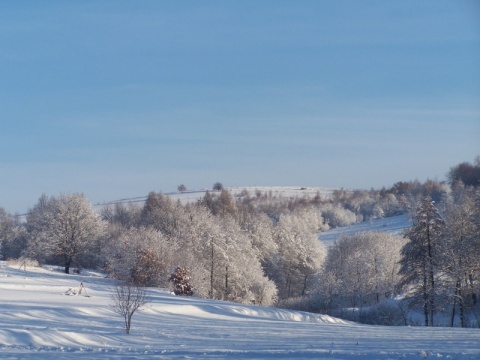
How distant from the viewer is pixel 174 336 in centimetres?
2072

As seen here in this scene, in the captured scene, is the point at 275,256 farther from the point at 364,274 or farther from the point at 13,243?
the point at 13,243

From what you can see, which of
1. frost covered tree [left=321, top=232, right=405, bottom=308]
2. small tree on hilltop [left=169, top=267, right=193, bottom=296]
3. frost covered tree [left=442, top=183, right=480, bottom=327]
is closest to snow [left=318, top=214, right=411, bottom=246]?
frost covered tree [left=321, top=232, right=405, bottom=308]

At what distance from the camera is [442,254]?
37.5 meters

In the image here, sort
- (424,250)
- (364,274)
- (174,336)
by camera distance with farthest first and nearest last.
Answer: (364,274) < (424,250) < (174,336)

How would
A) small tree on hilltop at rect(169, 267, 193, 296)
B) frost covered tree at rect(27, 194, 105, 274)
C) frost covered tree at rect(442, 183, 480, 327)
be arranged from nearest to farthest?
frost covered tree at rect(442, 183, 480, 327) → small tree on hilltop at rect(169, 267, 193, 296) → frost covered tree at rect(27, 194, 105, 274)

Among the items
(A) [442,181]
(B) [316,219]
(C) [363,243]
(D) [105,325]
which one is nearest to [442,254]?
→ (D) [105,325]

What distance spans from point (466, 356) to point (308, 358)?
3.62 meters

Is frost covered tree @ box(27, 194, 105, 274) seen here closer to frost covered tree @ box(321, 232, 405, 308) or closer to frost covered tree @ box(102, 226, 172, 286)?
frost covered tree @ box(102, 226, 172, 286)

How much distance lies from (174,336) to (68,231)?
41798 mm

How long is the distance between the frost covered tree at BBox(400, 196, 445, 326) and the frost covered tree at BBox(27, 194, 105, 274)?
3407 cm

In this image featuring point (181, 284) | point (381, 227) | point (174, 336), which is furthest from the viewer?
point (381, 227)

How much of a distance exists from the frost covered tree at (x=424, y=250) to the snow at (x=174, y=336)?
1234cm

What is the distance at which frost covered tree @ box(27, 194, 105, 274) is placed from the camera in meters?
58.4

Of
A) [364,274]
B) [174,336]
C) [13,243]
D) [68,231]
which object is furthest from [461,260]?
[13,243]
